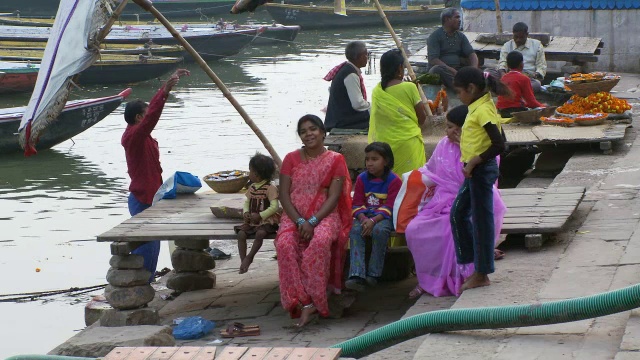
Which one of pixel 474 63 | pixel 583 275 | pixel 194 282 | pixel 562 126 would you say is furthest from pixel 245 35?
pixel 583 275

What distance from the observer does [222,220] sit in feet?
21.8

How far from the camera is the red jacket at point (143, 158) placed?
7.31 metres

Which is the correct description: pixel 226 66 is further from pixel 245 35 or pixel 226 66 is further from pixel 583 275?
pixel 583 275

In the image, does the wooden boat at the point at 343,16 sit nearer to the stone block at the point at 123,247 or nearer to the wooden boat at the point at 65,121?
the wooden boat at the point at 65,121

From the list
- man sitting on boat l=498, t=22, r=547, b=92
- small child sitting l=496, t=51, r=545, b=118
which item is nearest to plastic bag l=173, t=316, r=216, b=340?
small child sitting l=496, t=51, r=545, b=118

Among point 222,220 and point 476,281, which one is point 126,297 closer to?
point 222,220

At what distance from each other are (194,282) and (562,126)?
370 centimetres

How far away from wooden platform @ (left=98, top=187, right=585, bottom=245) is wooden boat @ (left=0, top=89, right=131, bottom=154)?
8.57 meters

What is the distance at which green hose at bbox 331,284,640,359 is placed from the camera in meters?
4.38

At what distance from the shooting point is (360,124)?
8695 millimetres

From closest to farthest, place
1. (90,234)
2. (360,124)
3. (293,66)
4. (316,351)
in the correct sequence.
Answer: (316,351) < (360,124) < (90,234) < (293,66)

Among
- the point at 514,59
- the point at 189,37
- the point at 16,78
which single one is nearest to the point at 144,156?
the point at 514,59

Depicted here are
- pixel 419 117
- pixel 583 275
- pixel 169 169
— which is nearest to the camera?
pixel 583 275

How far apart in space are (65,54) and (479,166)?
9.86 feet
